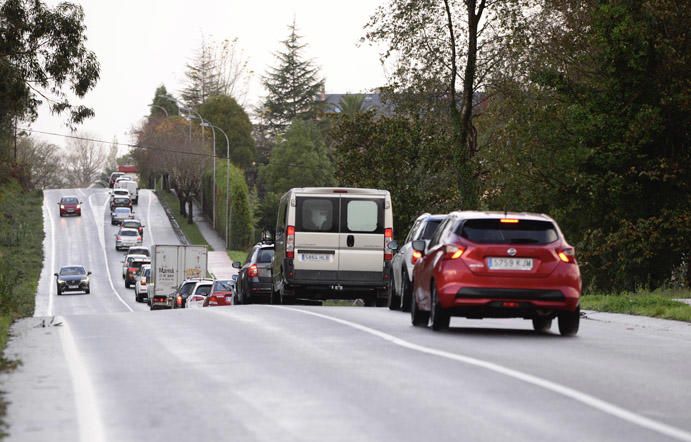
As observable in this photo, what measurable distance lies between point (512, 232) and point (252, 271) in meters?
17.3

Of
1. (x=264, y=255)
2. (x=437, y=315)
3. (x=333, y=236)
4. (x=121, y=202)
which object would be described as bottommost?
(x=437, y=315)

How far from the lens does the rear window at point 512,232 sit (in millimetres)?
16938

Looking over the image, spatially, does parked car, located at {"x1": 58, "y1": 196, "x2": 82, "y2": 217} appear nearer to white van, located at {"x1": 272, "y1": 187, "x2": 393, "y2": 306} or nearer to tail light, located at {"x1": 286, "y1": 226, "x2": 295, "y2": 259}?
white van, located at {"x1": 272, "y1": 187, "x2": 393, "y2": 306}

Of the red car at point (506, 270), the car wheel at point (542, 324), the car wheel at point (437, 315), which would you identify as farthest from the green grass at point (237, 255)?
the red car at point (506, 270)

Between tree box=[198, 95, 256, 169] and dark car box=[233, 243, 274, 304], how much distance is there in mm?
111255

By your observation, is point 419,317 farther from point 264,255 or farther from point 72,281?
point 72,281

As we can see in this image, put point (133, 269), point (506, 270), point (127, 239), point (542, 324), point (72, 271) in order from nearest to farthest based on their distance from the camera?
point (506, 270)
point (542, 324)
point (72, 271)
point (133, 269)
point (127, 239)

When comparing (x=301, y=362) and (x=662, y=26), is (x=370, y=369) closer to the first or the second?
(x=301, y=362)

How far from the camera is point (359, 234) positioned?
1104 inches

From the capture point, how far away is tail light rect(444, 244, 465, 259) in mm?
16922

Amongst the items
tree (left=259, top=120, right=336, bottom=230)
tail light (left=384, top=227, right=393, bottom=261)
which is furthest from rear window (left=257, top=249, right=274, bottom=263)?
tree (left=259, top=120, right=336, bottom=230)

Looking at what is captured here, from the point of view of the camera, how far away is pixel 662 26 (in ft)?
124

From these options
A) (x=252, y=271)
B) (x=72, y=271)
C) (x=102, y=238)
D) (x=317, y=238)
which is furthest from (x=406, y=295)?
(x=102, y=238)

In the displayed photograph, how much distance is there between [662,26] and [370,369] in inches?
1094
